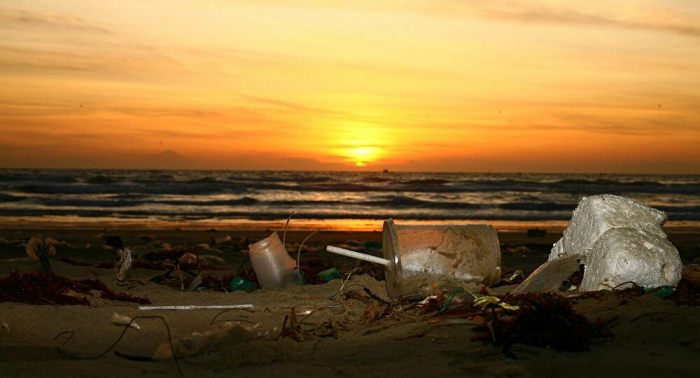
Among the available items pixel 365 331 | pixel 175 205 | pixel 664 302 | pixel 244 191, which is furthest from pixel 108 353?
pixel 244 191

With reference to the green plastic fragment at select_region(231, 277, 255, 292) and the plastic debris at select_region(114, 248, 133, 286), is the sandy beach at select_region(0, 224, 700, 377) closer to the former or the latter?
the green plastic fragment at select_region(231, 277, 255, 292)

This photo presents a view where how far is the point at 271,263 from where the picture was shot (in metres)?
6.71

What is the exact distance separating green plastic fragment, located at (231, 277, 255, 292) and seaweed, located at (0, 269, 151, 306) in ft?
3.06

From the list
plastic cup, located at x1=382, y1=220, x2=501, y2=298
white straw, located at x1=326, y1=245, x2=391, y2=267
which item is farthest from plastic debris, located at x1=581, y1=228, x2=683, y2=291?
white straw, located at x1=326, y1=245, x2=391, y2=267

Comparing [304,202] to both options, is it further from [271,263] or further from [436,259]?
[436,259]

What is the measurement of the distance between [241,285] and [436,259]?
223 cm

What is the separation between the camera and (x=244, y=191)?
33375 mm

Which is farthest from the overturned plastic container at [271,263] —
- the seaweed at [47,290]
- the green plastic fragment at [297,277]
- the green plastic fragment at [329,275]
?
the seaweed at [47,290]

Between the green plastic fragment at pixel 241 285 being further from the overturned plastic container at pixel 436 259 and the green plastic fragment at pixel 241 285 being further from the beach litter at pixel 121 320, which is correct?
the beach litter at pixel 121 320

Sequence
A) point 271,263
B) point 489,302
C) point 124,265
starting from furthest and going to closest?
point 124,265
point 271,263
point 489,302

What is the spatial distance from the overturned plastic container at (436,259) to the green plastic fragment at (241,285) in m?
1.50

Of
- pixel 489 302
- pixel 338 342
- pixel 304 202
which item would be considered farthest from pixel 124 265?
pixel 304 202

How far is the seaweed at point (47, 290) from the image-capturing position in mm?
5523

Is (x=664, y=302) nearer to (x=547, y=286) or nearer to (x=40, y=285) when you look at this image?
(x=547, y=286)
